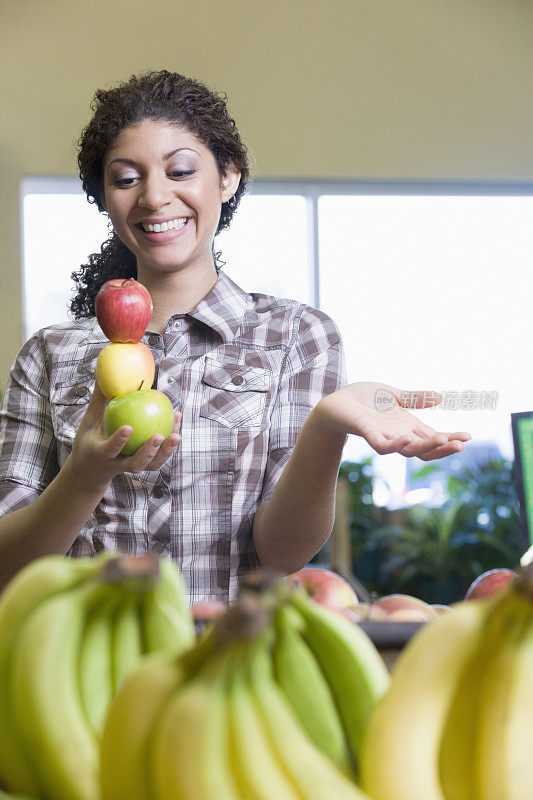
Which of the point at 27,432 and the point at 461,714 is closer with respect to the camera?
the point at 461,714

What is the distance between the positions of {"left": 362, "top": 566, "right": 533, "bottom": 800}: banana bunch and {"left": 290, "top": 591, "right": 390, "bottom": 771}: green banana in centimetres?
3

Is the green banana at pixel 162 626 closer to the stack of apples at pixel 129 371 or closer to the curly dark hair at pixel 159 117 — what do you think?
the stack of apples at pixel 129 371

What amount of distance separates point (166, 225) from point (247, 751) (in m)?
1.08

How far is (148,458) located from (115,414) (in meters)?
0.07

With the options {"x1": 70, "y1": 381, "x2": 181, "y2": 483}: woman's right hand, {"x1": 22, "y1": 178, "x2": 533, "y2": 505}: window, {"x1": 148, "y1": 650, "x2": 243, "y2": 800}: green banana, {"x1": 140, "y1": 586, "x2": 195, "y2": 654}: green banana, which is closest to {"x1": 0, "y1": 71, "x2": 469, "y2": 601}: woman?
{"x1": 70, "y1": 381, "x2": 181, "y2": 483}: woman's right hand

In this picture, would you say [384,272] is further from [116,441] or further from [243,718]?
[243,718]

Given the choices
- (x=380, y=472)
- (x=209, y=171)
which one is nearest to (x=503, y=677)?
(x=209, y=171)

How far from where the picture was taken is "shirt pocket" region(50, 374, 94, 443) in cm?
143

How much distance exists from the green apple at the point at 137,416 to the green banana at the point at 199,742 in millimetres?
711

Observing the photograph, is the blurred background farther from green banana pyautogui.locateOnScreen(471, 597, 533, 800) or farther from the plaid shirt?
green banana pyautogui.locateOnScreen(471, 597, 533, 800)

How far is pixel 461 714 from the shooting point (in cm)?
39

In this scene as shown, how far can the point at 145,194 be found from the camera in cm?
135

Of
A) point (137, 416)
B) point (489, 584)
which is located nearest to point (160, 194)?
point (137, 416)

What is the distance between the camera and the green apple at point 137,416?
1062 millimetres
